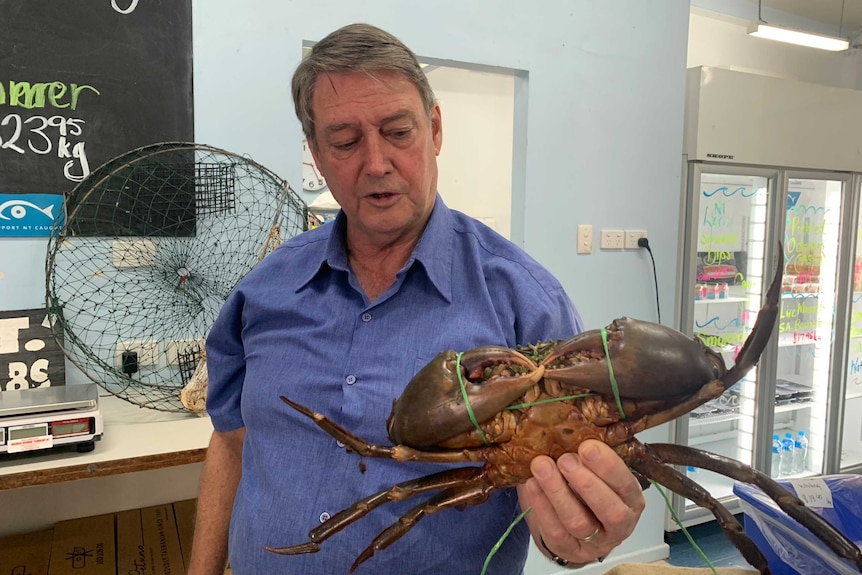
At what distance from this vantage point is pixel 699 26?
3797mm

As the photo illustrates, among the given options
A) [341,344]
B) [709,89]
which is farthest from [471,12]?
[341,344]

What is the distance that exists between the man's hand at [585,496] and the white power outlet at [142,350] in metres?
1.45

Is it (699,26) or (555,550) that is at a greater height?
(699,26)

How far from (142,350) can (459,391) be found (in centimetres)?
141

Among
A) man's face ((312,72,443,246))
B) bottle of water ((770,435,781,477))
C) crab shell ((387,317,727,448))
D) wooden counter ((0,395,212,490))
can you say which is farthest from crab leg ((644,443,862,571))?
bottle of water ((770,435,781,477))

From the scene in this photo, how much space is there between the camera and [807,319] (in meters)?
3.78

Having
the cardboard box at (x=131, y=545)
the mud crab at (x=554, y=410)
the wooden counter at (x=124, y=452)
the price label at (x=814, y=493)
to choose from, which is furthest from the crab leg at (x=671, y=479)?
the cardboard box at (x=131, y=545)

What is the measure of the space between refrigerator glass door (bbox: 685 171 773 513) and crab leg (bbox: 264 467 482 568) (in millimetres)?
2629

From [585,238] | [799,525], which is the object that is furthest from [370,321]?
[585,238]

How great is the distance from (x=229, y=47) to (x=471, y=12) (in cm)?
91

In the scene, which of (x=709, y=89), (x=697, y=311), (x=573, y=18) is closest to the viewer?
(x=573, y=18)

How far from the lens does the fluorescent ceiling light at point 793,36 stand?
2863 millimetres

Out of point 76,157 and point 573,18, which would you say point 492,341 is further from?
point 573,18

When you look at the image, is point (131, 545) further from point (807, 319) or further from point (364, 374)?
point (807, 319)
